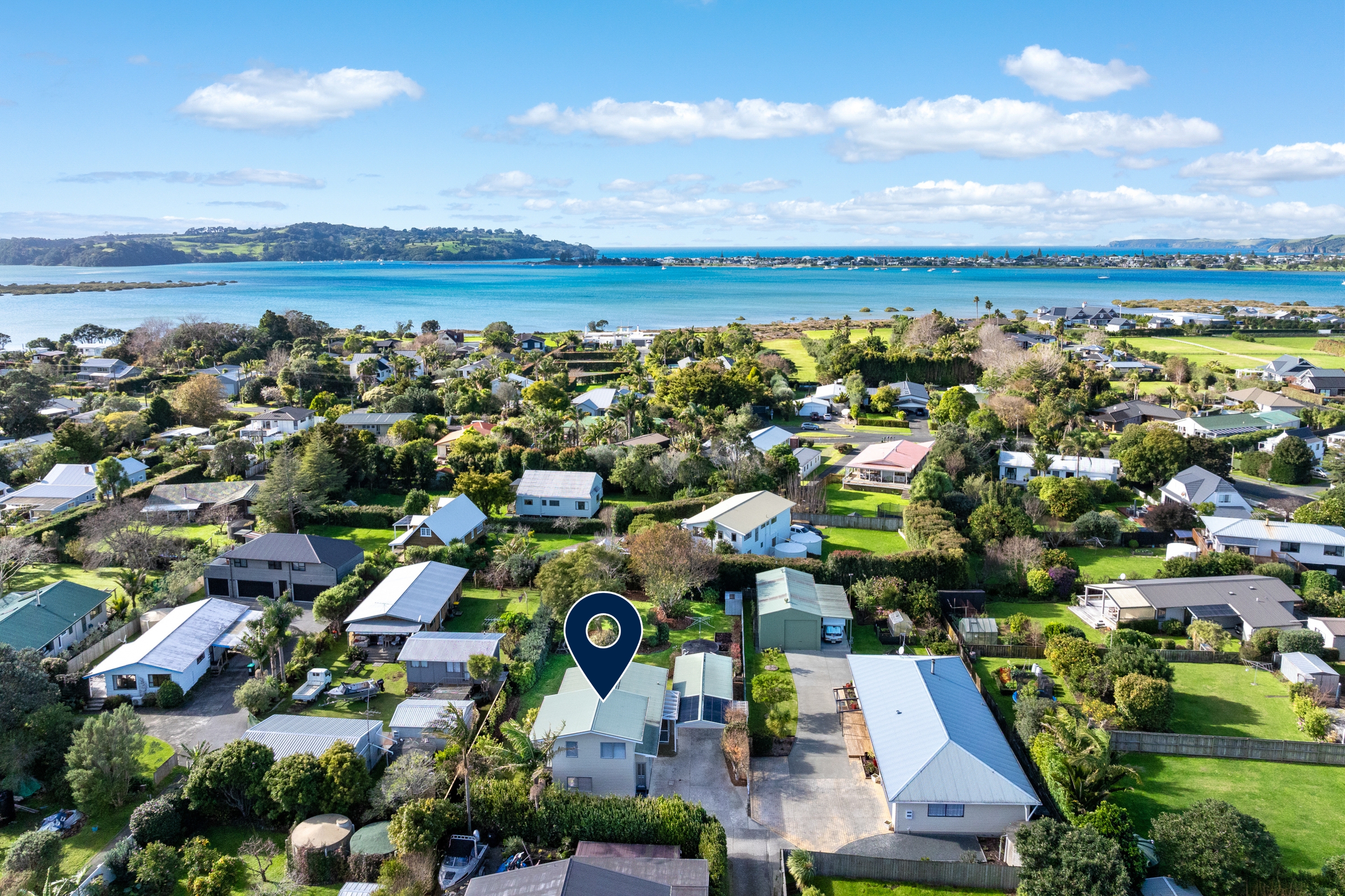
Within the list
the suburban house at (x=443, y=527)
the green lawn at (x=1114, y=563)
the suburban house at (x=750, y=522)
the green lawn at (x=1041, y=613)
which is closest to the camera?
the green lawn at (x=1041, y=613)

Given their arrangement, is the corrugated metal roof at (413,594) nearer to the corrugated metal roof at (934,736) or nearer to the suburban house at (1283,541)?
the corrugated metal roof at (934,736)

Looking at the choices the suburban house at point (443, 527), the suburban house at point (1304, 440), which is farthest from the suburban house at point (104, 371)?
the suburban house at point (1304, 440)

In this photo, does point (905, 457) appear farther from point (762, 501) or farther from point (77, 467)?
point (77, 467)

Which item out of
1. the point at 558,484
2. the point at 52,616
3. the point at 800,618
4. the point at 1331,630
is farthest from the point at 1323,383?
the point at 52,616

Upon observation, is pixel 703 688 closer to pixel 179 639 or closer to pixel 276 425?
pixel 179 639

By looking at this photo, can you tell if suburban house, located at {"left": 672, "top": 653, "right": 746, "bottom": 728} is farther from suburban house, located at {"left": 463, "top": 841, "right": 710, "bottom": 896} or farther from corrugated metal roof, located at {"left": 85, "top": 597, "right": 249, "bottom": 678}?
corrugated metal roof, located at {"left": 85, "top": 597, "right": 249, "bottom": 678}

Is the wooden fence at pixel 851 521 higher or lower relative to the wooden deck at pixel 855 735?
higher
